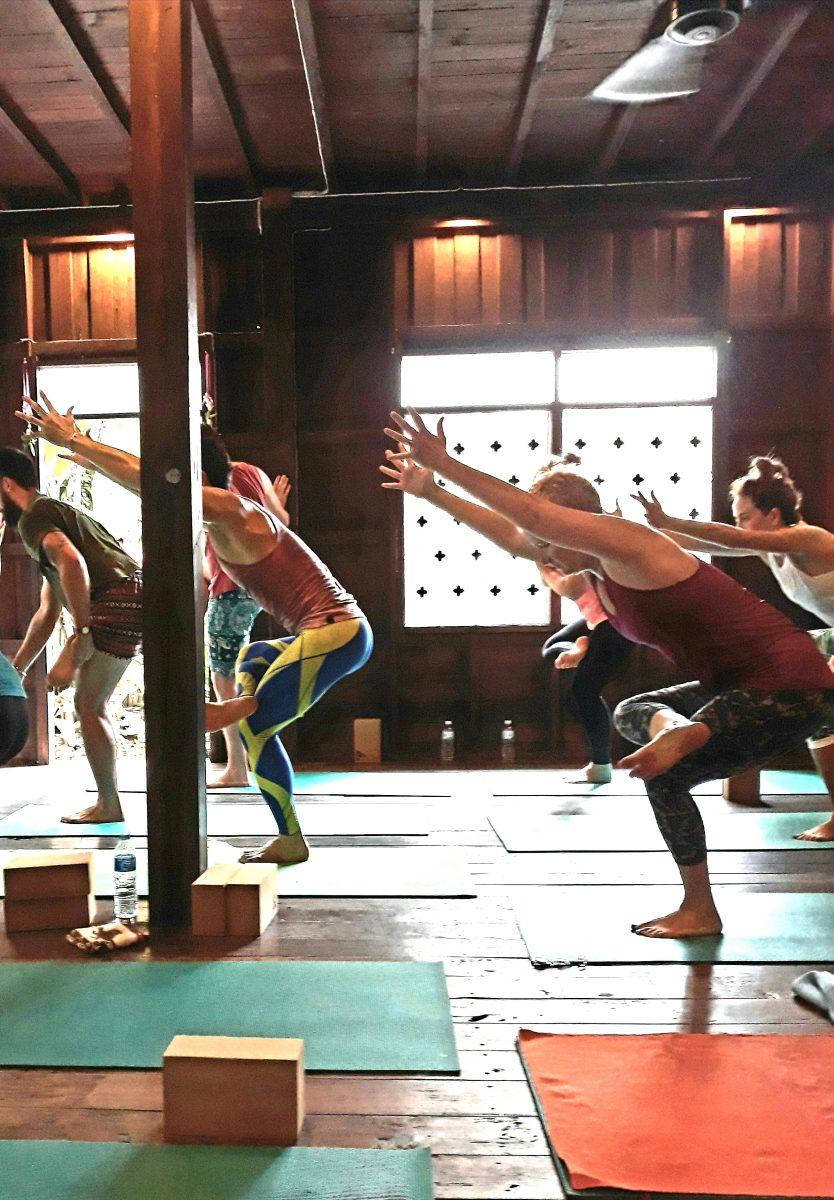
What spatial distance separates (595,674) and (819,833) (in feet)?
4.49

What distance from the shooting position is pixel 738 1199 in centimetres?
147

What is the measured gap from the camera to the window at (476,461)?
5.42 metres

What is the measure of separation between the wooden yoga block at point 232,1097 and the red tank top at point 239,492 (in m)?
3.10

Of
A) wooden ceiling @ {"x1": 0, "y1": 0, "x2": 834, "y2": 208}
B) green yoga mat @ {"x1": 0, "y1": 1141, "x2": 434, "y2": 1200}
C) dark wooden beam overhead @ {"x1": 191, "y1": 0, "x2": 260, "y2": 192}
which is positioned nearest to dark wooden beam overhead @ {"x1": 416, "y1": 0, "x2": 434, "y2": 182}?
wooden ceiling @ {"x1": 0, "y1": 0, "x2": 834, "y2": 208}

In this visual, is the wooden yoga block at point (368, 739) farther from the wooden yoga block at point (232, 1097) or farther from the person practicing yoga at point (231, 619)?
the wooden yoga block at point (232, 1097)

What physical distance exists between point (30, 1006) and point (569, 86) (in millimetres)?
4283

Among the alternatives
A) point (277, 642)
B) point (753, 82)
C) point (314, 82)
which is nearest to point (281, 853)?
point (277, 642)

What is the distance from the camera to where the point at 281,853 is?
11.0 ft

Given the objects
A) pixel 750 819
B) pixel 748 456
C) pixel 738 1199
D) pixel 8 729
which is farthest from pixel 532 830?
pixel 748 456

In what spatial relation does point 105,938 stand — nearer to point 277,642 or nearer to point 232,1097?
point 232,1097

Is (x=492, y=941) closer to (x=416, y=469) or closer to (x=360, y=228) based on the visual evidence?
(x=416, y=469)

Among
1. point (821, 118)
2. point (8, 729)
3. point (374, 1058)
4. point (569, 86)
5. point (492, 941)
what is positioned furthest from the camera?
point (821, 118)

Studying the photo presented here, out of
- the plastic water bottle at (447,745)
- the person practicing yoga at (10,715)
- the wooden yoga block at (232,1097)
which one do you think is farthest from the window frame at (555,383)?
the wooden yoga block at (232,1097)

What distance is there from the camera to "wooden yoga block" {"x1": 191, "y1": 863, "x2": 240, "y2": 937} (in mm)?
2645
